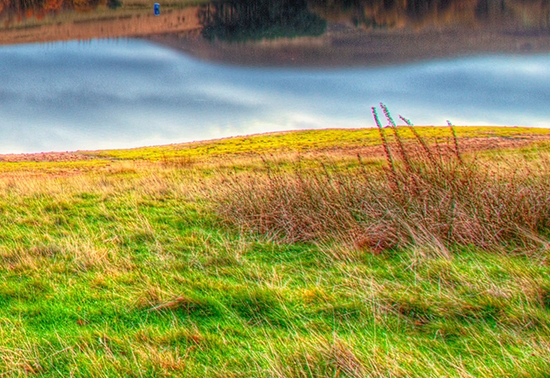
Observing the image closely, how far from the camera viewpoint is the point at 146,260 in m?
5.73

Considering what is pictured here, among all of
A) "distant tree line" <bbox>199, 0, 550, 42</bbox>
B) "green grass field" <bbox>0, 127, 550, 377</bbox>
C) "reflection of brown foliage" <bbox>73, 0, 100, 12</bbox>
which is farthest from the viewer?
"reflection of brown foliage" <bbox>73, 0, 100, 12</bbox>

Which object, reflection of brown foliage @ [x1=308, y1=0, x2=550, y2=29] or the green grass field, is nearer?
the green grass field

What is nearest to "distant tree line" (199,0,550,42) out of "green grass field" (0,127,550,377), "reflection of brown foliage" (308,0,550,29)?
"reflection of brown foliage" (308,0,550,29)

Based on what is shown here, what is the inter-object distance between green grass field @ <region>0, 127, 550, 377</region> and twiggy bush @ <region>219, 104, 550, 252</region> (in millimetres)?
26

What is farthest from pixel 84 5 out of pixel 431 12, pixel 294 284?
pixel 294 284

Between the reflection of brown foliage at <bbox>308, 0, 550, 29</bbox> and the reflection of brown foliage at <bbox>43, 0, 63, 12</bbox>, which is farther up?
the reflection of brown foliage at <bbox>43, 0, 63, 12</bbox>

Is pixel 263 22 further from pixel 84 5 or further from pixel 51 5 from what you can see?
pixel 51 5

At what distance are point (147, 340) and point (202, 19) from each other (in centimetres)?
15746

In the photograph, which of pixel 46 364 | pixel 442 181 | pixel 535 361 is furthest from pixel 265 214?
pixel 535 361

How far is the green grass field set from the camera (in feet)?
11.0

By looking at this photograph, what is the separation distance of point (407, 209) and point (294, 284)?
7.43ft

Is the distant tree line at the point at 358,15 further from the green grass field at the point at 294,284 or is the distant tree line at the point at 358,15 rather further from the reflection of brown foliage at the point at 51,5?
the green grass field at the point at 294,284

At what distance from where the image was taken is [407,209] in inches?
257

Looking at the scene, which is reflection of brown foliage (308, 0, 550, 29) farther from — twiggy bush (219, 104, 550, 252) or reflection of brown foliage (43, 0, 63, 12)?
twiggy bush (219, 104, 550, 252)
